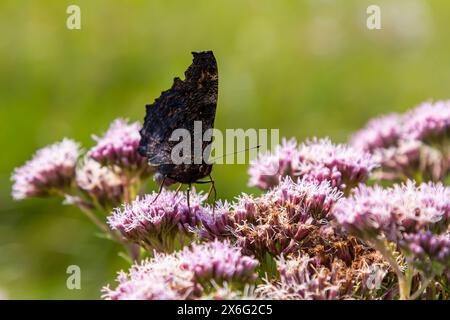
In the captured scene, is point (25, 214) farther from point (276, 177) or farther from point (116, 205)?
point (276, 177)

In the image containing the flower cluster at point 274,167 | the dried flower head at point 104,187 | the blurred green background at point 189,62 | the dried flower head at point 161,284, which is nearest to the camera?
the dried flower head at point 161,284

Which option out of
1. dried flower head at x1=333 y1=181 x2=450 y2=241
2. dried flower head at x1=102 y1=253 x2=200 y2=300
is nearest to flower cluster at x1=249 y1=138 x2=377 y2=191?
dried flower head at x1=333 y1=181 x2=450 y2=241

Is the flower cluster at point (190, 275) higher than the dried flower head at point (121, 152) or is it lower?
lower

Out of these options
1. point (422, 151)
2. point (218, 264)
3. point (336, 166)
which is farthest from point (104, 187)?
point (422, 151)

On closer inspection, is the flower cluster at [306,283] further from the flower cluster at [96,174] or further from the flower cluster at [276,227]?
the flower cluster at [96,174]

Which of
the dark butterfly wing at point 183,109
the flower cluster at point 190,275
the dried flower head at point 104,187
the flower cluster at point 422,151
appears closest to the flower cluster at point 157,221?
the dark butterfly wing at point 183,109

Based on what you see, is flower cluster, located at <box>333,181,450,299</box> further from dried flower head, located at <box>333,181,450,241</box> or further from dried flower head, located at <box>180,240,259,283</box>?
dried flower head, located at <box>180,240,259,283</box>
